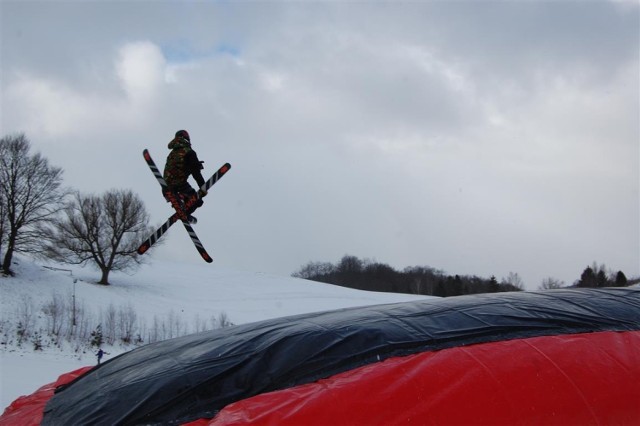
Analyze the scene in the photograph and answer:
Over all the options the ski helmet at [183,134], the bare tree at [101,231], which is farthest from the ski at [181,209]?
the bare tree at [101,231]

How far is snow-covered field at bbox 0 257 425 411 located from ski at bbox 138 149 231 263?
6838 mm

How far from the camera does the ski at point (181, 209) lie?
4188mm

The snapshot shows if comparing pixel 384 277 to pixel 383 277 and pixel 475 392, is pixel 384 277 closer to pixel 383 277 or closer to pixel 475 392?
pixel 383 277

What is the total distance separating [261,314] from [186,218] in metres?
26.2

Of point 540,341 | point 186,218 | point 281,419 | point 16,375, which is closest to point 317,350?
point 281,419

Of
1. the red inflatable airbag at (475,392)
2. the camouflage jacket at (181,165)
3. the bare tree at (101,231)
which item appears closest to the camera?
the red inflatable airbag at (475,392)

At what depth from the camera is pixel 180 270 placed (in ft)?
156

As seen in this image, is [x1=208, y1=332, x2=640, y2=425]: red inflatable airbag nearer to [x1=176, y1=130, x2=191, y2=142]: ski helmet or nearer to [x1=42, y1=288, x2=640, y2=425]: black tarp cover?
[x1=42, y1=288, x2=640, y2=425]: black tarp cover

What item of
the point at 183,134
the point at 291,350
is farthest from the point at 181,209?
the point at 291,350

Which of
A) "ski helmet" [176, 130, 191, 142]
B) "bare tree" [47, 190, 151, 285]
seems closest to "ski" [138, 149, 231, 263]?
"ski helmet" [176, 130, 191, 142]

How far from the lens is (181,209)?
418 centimetres

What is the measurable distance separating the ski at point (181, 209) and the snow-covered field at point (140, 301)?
6838 millimetres

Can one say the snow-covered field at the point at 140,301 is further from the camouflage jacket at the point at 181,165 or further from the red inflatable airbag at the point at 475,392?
the red inflatable airbag at the point at 475,392

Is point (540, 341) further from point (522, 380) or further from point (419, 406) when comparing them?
point (419, 406)
